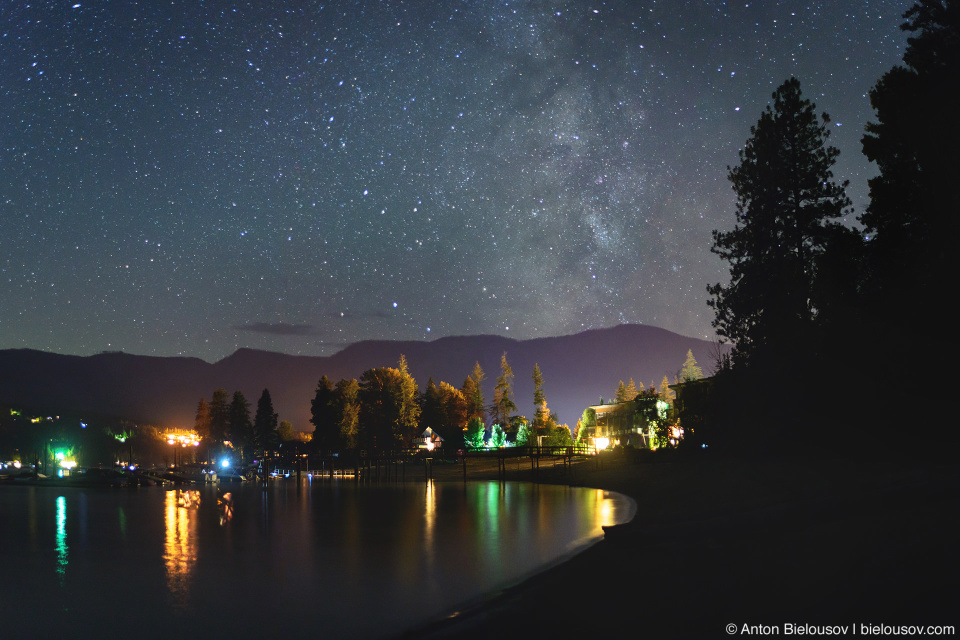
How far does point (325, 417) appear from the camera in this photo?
11456cm

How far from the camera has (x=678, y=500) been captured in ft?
88.8

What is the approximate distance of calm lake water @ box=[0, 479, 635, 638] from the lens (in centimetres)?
1191

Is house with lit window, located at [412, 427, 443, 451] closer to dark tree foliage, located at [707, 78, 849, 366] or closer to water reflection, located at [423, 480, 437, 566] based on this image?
water reflection, located at [423, 480, 437, 566]

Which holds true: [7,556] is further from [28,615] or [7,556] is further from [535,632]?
[535,632]

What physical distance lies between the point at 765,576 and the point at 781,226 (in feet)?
103

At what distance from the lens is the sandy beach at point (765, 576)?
8781 millimetres

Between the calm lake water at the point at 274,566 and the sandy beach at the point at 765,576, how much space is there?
83.7 inches

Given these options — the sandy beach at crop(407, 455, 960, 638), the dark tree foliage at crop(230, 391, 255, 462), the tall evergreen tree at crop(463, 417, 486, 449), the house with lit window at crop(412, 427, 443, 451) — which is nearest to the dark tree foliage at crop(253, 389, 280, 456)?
the dark tree foliage at crop(230, 391, 255, 462)

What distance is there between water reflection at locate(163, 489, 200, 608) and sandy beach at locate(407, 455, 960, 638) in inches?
290

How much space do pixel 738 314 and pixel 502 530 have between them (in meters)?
22.6

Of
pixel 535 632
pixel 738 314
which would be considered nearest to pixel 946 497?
pixel 535 632

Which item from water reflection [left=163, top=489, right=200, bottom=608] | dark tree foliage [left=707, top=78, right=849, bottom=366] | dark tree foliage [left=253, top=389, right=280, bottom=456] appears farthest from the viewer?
dark tree foliage [left=253, top=389, right=280, bottom=456]

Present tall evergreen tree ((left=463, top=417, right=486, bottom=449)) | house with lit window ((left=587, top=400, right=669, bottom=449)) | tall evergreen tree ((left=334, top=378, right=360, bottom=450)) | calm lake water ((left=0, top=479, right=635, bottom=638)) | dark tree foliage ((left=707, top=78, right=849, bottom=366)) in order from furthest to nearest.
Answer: tall evergreen tree ((left=334, top=378, right=360, bottom=450)) → tall evergreen tree ((left=463, top=417, right=486, bottom=449)) → house with lit window ((left=587, top=400, right=669, bottom=449)) → dark tree foliage ((left=707, top=78, right=849, bottom=366)) → calm lake water ((left=0, top=479, right=635, bottom=638))

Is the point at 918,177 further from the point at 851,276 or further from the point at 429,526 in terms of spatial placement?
the point at 429,526
